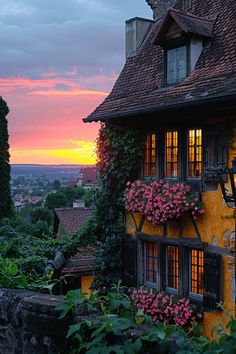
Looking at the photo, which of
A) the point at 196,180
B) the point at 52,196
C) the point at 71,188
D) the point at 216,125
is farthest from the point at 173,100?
the point at 71,188

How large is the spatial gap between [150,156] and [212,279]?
348cm

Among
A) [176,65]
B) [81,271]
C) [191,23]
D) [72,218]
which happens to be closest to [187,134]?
[176,65]

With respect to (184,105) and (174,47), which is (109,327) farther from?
(174,47)

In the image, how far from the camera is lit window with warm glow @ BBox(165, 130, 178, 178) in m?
11.6

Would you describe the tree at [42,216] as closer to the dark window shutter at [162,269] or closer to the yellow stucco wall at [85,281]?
the yellow stucco wall at [85,281]

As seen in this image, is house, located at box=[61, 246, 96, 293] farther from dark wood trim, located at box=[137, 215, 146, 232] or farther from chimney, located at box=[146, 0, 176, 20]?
chimney, located at box=[146, 0, 176, 20]

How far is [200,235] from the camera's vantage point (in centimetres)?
1080

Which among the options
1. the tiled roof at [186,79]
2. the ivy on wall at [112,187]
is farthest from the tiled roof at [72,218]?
the tiled roof at [186,79]

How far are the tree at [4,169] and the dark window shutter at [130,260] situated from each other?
1525 centimetres

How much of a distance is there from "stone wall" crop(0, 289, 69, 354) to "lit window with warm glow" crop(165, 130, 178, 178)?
7.41 meters

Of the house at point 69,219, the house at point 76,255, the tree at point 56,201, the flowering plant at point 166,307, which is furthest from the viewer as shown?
the tree at point 56,201

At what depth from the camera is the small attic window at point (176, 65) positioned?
1200 centimetres

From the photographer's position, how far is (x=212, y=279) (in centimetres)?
1034

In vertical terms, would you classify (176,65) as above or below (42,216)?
above
